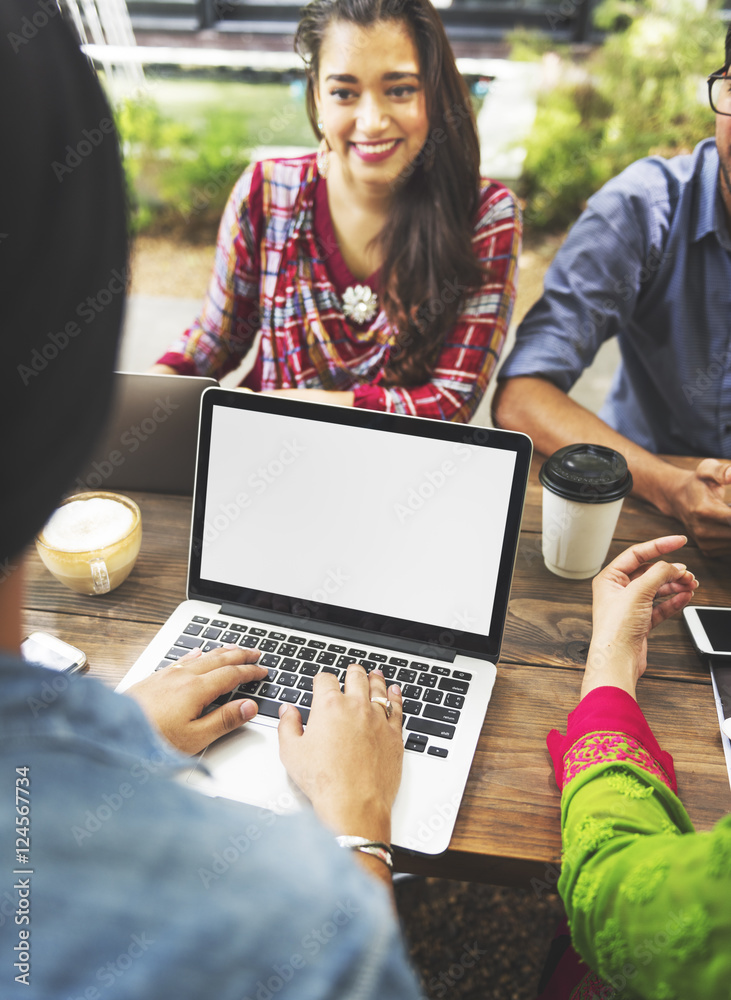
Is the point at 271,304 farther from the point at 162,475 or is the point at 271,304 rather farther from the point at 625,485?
the point at 625,485

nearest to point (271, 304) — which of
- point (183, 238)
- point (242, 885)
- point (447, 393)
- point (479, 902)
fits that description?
point (447, 393)

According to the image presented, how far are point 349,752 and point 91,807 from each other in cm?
38

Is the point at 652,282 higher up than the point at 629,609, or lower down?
higher up

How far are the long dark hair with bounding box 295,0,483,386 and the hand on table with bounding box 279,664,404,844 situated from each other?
811 millimetres

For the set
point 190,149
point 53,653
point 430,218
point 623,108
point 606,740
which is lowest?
point 53,653

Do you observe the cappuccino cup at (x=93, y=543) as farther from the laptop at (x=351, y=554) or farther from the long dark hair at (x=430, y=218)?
the long dark hair at (x=430, y=218)

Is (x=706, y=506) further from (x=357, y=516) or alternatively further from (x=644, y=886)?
(x=644, y=886)

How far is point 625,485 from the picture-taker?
934 mm

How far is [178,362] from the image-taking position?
59.2 inches

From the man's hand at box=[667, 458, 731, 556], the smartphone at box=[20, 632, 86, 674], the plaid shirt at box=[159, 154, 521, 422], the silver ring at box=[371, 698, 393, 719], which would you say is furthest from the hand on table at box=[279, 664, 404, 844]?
the plaid shirt at box=[159, 154, 521, 422]

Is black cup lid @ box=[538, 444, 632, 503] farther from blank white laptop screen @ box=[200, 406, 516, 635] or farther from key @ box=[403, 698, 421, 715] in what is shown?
key @ box=[403, 698, 421, 715]

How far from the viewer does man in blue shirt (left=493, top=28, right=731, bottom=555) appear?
1.33 m

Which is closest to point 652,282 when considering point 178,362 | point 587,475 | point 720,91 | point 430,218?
point 720,91

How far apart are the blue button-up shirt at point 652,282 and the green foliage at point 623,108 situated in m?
2.71
